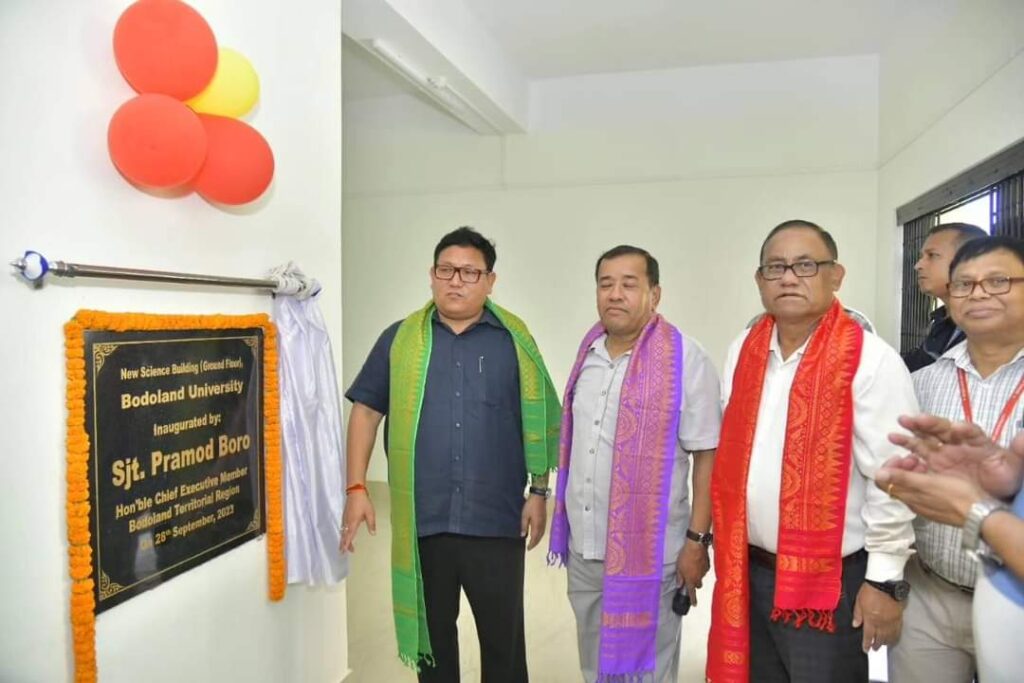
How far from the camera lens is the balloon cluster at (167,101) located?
1.36 meters

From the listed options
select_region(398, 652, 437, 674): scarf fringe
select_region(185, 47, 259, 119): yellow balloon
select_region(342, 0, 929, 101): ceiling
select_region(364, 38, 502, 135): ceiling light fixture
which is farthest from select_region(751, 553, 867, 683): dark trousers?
select_region(342, 0, 929, 101): ceiling

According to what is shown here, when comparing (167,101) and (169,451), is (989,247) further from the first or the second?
(169,451)

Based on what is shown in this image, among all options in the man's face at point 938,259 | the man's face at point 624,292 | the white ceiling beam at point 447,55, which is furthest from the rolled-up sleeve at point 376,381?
the man's face at point 938,259

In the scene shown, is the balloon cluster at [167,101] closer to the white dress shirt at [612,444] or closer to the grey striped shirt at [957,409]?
the white dress shirt at [612,444]

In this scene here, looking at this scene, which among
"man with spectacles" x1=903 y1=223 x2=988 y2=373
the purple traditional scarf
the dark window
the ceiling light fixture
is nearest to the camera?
the purple traditional scarf

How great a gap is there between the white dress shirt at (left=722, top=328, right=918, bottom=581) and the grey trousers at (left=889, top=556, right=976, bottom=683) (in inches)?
5.1

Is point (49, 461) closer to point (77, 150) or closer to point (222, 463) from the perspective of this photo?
point (222, 463)

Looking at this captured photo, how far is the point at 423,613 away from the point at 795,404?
1286mm

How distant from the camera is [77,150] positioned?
4.50 ft

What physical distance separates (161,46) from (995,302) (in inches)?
76.7

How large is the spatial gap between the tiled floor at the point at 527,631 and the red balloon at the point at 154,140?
2073 mm

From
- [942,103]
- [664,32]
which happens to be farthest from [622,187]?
[942,103]

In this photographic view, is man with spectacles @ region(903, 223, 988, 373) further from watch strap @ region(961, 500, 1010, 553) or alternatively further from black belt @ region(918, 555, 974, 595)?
watch strap @ region(961, 500, 1010, 553)

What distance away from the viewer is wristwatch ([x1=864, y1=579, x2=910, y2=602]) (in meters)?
1.38
